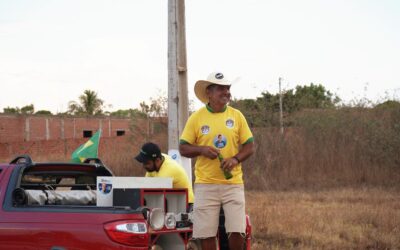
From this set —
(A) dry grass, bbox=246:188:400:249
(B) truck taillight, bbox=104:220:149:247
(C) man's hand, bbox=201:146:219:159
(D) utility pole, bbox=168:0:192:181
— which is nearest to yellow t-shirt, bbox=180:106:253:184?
(C) man's hand, bbox=201:146:219:159

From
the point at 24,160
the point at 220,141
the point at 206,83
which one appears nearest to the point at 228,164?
the point at 220,141

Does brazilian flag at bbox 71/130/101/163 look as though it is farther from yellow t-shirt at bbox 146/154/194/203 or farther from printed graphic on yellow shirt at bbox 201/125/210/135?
printed graphic on yellow shirt at bbox 201/125/210/135

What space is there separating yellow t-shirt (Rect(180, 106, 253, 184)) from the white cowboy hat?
0.23 m

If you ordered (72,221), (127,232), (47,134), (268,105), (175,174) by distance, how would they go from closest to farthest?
(127,232) → (72,221) → (175,174) → (268,105) → (47,134)

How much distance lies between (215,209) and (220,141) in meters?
0.59

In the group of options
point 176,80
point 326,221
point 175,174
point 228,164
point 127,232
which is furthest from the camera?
point 326,221

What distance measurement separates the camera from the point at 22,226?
559 cm

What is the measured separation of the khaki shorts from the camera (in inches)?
220

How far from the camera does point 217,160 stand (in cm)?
565

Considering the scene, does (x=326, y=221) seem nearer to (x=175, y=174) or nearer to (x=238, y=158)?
(x=175, y=174)

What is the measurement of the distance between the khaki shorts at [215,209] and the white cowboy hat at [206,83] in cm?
91

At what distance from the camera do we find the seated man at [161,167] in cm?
707

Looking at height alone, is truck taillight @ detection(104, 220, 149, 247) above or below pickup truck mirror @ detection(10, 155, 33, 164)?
below

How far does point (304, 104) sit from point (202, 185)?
1499cm
